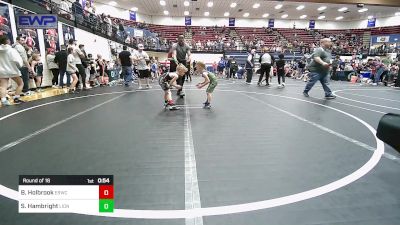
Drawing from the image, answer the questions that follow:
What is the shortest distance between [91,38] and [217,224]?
52.0 ft

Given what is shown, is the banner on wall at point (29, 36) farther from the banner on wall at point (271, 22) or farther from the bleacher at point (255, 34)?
the banner on wall at point (271, 22)

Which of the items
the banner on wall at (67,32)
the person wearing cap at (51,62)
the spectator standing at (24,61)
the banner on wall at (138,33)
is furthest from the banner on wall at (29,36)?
the banner on wall at (138,33)

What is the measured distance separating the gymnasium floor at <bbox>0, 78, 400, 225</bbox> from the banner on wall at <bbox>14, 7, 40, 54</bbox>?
6.12 m

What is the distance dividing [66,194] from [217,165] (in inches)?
52.3

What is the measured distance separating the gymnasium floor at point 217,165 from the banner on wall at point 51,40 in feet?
24.6

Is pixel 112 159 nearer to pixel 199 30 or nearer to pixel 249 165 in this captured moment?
pixel 249 165

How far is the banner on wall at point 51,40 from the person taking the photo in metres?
10.8

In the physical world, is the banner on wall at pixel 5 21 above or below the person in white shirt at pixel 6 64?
above

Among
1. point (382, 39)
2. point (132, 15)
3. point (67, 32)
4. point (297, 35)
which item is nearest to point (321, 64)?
point (67, 32)

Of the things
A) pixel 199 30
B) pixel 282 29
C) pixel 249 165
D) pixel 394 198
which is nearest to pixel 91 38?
pixel 249 165

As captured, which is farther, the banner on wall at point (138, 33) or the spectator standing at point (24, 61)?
the banner on wall at point (138, 33)

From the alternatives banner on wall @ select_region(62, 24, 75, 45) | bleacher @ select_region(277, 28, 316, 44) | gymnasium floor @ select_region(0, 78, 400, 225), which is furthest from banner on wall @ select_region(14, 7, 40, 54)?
bleacher @ select_region(277, 28, 316, 44)
